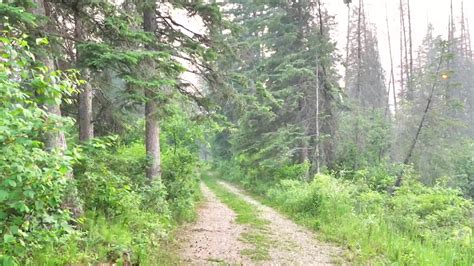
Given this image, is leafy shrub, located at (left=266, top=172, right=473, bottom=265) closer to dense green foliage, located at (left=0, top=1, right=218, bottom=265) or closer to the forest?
the forest

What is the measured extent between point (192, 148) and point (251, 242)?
1408 cm

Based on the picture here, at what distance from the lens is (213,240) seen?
8.27 metres

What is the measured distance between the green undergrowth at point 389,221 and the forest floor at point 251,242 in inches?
21.3

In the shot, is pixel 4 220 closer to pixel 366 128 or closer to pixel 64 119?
pixel 64 119

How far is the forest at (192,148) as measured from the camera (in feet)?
10.8

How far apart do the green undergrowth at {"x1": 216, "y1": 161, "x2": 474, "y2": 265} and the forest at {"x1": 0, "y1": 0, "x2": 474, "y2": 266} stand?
0.15 ft

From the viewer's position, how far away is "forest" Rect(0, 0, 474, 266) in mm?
3303

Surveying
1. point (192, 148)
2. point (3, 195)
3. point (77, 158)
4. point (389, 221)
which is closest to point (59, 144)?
point (77, 158)

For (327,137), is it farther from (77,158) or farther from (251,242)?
(77,158)

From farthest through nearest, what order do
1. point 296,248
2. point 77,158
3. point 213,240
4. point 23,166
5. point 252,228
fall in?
point 252,228, point 213,240, point 296,248, point 77,158, point 23,166

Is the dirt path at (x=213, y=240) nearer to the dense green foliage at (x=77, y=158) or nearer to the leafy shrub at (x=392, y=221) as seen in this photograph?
the dense green foliage at (x=77, y=158)

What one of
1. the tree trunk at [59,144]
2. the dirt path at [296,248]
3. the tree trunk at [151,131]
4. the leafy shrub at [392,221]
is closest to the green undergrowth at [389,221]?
the leafy shrub at [392,221]

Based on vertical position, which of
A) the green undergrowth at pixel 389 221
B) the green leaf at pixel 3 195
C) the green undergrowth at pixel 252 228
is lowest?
the green undergrowth at pixel 252 228

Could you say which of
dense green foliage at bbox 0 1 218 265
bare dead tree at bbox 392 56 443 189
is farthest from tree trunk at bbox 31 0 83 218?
bare dead tree at bbox 392 56 443 189
